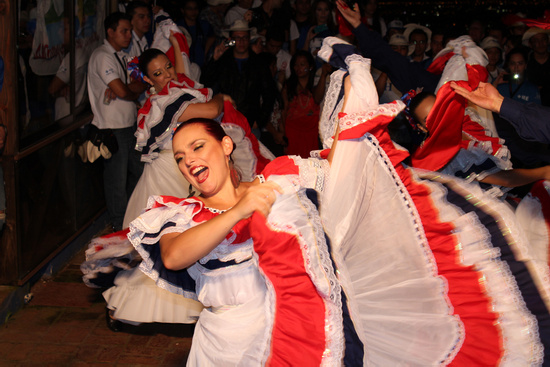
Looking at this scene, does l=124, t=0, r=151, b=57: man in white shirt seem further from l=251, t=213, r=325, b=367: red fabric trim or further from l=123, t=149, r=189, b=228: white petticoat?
l=251, t=213, r=325, b=367: red fabric trim

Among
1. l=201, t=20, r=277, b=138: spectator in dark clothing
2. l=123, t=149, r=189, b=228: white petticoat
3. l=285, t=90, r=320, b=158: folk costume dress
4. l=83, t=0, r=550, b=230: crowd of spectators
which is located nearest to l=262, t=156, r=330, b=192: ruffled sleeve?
l=123, t=149, r=189, b=228: white petticoat

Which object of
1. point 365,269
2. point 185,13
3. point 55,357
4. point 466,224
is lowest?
point 55,357

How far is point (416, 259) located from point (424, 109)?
3.87ft

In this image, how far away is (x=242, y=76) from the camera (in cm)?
636

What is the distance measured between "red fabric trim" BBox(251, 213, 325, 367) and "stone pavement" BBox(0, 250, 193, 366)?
183 cm

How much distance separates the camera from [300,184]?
254 centimetres

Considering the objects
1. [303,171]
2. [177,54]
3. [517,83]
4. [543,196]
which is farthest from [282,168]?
[517,83]

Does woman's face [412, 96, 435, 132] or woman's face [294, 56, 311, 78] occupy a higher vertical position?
woman's face [412, 96, 435, 132]

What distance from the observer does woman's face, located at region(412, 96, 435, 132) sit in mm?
3799

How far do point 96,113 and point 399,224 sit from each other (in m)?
3.67

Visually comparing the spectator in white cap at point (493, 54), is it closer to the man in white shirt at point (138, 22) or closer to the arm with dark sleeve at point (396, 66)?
the arm with dark sleeve at point (396, 66)

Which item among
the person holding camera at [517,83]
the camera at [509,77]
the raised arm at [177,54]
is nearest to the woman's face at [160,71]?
the raised arm at [177,54]

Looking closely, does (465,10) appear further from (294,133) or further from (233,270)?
(233,270)

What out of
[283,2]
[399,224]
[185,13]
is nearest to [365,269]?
[399,224]
